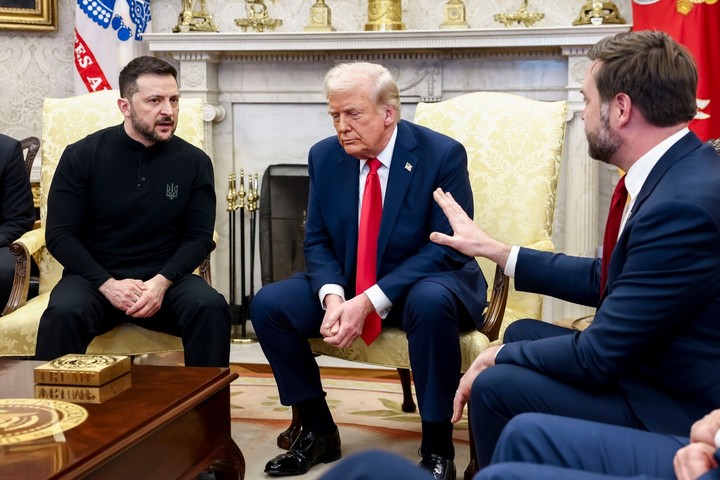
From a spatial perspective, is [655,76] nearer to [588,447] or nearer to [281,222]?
[588,447]

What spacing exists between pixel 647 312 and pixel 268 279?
11.9 ft

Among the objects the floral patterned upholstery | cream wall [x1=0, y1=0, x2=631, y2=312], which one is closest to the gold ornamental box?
the floral patterned upholstery

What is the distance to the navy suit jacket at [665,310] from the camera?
1879mm

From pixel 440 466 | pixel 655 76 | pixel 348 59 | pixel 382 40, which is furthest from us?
pixel 348 59

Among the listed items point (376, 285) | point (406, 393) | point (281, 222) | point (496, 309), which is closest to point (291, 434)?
point (406, 393)

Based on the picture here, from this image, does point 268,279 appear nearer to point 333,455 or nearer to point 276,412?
point 276,412

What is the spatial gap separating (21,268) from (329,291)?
45.8 inches

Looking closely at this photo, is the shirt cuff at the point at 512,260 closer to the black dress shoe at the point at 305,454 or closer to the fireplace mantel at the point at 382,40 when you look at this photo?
the black dress shoe at the point at 305,454

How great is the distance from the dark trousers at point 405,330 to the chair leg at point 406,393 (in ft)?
1.86

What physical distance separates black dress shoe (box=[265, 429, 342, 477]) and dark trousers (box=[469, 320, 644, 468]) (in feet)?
2.99

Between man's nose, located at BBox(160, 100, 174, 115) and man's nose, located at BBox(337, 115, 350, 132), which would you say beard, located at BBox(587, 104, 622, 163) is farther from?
man's nose, located at BBox(160, 100, 174, 115)

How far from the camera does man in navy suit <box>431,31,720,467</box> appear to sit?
1.89 m

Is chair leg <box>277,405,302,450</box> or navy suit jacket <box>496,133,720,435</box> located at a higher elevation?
navy suit jacket <box>496,133,720,435</box>

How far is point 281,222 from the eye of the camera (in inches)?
214
